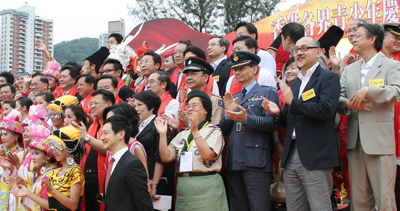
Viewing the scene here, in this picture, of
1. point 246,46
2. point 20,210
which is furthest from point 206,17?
point 20,210

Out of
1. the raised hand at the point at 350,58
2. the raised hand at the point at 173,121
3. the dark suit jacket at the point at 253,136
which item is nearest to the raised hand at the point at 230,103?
the dark suit jacket at the point at 253,136

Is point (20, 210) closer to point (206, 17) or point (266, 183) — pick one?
point (266, 183)

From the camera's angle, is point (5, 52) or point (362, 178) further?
point (5, 52)

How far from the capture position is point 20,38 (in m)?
23.9

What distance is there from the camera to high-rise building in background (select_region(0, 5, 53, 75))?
2348cm

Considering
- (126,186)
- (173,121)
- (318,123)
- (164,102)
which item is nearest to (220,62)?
(164,102)

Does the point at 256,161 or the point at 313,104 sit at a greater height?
the point at 313,104

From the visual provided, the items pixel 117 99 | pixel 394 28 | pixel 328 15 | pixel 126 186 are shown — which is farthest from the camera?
pixel 328 15

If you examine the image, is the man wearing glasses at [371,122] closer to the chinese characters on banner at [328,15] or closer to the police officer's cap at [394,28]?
the police officer's cap at [394,28]

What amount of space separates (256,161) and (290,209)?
513 millimetres

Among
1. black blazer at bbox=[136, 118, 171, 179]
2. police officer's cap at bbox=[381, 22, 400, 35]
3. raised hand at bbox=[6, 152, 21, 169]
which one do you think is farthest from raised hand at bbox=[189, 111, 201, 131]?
raised hand at bbox=[6, 152, 21, 169]

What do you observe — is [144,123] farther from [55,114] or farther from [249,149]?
[55,114]

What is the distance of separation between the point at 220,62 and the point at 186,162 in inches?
85.2

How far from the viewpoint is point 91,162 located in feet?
12.4
